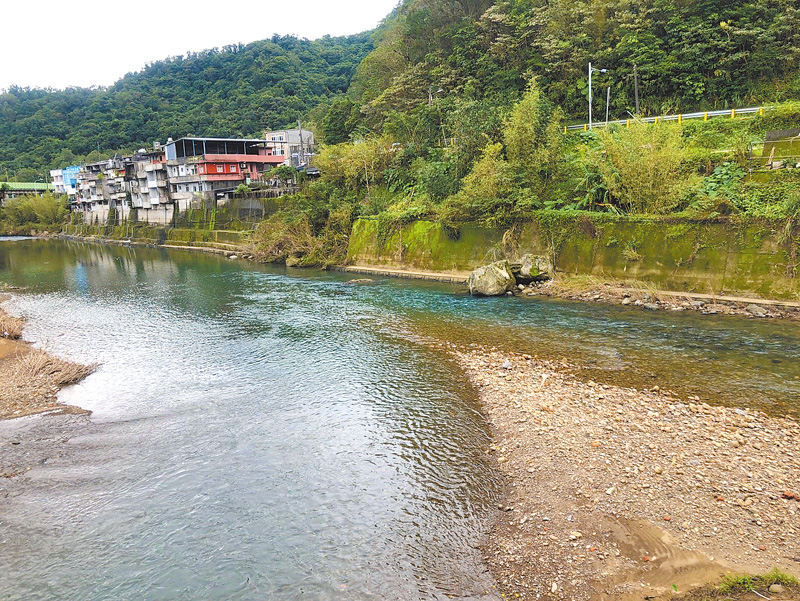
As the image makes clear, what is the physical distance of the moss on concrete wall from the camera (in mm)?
20031

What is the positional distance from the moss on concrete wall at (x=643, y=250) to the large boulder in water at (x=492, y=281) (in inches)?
112

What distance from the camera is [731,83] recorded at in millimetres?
34438

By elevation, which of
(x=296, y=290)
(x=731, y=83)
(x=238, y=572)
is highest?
(x=731, y=83)

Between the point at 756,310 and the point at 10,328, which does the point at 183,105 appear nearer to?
the point at 10,328

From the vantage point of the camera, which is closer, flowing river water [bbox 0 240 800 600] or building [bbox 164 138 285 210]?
flowing river water [bbox 0 240 800 600]

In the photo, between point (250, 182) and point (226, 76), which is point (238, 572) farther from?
point (226, 76)

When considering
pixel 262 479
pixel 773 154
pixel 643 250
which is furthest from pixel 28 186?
pixel 773 154

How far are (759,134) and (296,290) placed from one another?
28.6 meters

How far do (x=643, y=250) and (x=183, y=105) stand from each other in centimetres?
11330

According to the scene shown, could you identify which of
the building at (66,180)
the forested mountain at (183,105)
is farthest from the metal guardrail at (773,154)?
the building at (66,180)

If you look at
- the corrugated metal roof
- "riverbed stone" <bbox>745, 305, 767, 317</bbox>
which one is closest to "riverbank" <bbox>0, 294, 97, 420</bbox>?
"riverbed stone" <bbox>745, 305, 767, 317</bbox>

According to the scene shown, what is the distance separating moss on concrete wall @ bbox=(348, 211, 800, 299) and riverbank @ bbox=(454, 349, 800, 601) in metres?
11.5

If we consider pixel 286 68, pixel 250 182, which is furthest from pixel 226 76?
pixel 250 182

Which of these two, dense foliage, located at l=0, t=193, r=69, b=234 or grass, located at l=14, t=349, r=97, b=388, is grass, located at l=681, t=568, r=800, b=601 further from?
dense foliage, located at l=0, t=193, r=69, b=234
